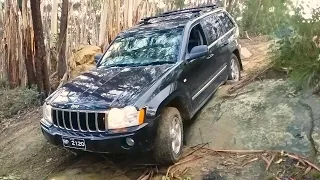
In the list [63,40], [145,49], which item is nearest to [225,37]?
[145,49]

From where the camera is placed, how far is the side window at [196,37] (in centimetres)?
577

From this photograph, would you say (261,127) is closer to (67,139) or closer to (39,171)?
(67,139)

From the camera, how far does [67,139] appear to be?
4.32 meters

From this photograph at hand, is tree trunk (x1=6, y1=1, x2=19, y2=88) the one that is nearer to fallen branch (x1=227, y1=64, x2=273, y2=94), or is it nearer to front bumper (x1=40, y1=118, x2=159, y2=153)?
fallen branch (x1=227, y1=64, x2=273, y2=94)

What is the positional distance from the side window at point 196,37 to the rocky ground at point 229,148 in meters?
1.07

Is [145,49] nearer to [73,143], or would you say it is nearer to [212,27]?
[212,27]

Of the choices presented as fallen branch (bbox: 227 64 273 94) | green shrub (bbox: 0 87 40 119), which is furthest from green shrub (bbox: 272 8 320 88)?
green shrub (bbox: 0 87 40 119)

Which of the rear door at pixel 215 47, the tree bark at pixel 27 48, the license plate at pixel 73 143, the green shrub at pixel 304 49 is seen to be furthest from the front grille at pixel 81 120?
the tree bark at pixel 27 48

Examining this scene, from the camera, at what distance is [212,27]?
6500mm

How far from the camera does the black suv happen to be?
13.6 feet

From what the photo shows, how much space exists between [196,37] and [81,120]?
2.54 m

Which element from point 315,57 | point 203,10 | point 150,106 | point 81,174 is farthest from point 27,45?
point 315,57

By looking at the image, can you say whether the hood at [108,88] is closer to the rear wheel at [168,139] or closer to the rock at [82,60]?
the rear wheel at [168,139]

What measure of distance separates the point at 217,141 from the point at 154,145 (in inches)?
45.8
